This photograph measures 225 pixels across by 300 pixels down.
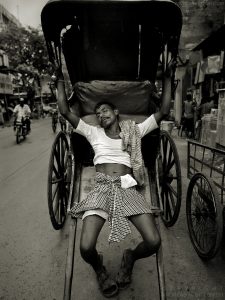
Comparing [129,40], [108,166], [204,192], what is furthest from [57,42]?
[204,192]

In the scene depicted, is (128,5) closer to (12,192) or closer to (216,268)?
(216,268)

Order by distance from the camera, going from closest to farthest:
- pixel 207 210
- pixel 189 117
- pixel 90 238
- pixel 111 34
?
pixel 90 238
pixel 207 210
pixel 111 34
pixel 189 117

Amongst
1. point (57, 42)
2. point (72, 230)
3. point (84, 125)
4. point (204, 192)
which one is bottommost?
point (72, 230)

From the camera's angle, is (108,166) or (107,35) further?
(107,35)

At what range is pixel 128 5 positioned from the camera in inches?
91.8

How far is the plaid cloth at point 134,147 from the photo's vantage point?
249 cm

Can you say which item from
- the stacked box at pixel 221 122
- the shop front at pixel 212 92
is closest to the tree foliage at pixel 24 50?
the shop front at pixel 212 92

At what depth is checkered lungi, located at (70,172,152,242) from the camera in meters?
2.11

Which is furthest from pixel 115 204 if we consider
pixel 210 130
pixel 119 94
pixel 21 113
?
pixel 21 113

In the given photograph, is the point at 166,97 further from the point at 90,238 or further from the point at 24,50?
the point at 24,50

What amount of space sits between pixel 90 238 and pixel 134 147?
A: 2.92ft

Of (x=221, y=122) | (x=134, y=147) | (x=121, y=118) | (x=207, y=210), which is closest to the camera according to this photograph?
(x=134, y=147)

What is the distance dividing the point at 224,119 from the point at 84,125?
138 inches

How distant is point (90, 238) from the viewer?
2027 millimetres
